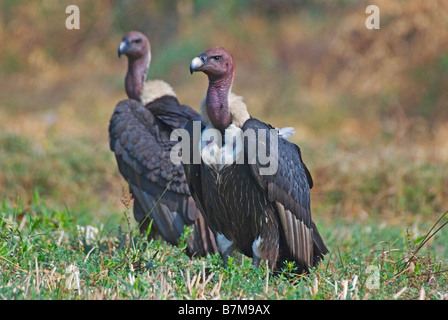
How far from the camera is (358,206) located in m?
7.35

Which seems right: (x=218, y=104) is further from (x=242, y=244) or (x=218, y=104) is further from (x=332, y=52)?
(x=332, y=52)

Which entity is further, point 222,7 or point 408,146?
point 222,7

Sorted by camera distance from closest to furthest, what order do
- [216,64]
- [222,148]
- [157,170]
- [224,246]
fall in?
[222,148]
[216,64]
[224,246]
[157,170]

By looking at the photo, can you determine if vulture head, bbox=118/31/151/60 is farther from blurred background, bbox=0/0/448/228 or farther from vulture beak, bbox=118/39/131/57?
blurred background, bbox=0/0/448/228

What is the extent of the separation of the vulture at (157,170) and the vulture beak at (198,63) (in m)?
1.13

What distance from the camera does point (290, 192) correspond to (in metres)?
3.72

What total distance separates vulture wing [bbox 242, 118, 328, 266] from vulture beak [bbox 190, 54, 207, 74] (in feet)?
1.26

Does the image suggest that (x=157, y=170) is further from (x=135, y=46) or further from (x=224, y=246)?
(x=135, y=46)

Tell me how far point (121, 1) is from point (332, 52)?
472 centimetres

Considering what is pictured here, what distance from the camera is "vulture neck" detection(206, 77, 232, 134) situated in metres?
3.60

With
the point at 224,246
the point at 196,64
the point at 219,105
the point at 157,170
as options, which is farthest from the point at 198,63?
the point at 157,170

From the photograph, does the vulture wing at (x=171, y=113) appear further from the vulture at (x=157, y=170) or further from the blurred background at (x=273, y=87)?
the blurred background at (x=273, y=87)

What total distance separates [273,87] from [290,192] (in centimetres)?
934
